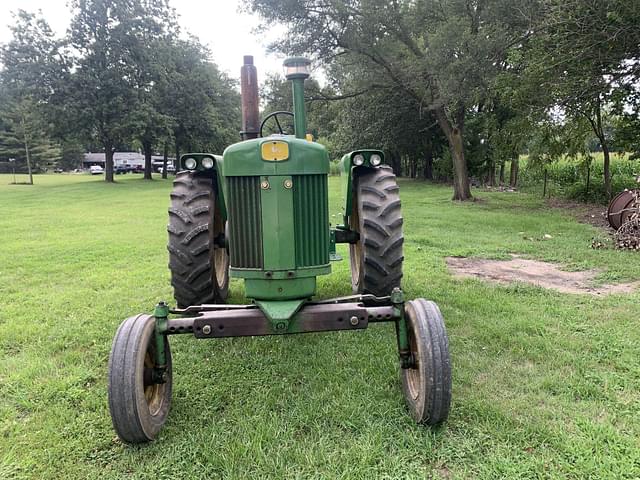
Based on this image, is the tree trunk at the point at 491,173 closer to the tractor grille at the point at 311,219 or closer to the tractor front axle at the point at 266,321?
the tractor grille at the point at 311,219

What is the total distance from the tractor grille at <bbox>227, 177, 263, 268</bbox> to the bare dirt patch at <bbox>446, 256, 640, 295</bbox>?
3.55 meters

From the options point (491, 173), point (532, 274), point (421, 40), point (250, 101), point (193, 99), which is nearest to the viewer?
point (250, 101)

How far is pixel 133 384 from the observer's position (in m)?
2.40

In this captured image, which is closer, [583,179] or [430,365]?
[430,365]

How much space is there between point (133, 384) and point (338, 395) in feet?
4.00

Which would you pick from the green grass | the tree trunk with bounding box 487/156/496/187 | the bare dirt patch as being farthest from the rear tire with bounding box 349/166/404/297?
the tree trunk with bounding box 487/156/496/187

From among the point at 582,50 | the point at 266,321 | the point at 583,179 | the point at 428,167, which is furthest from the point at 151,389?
the point at 428,167

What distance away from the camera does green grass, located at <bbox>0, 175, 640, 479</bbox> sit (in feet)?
7.80

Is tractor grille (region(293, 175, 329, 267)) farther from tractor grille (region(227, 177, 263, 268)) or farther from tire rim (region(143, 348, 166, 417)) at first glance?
tire rim (region(143, 348, 166, 417))

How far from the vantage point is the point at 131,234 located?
392 inches

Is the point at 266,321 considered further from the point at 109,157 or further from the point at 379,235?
the point at 109,157

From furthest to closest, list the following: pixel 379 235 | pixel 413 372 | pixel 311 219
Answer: pixel 379 235
pixel 311 219
pixel 413 372

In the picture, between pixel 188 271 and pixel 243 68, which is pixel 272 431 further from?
pixel 243 68

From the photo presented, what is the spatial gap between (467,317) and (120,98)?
1071 inches
